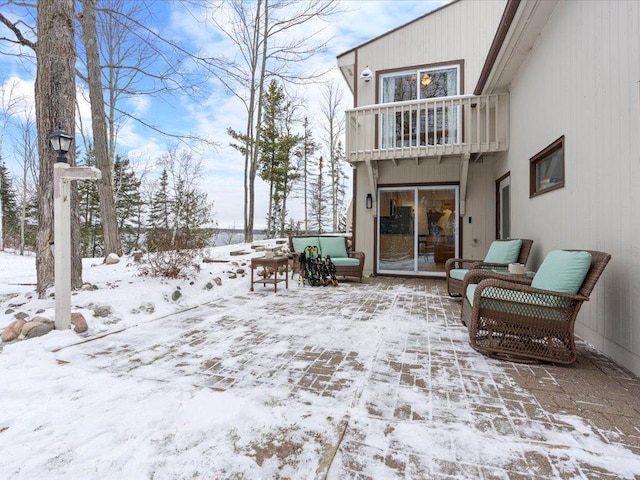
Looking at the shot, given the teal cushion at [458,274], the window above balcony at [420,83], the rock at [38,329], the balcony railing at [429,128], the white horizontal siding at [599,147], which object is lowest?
the rock at [38,329]

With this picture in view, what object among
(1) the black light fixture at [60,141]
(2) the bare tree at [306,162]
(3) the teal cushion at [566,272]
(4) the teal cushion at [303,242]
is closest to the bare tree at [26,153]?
(2) the bare tree at [306,162]

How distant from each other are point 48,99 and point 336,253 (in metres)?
4.96

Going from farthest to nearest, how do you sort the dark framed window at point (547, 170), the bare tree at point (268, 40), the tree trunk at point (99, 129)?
the bare tree at point (268, 40) < the tree trunk at point (99, 129) < the dark framed window at point (547, 170)

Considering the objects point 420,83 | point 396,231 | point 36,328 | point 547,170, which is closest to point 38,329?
point 36,328

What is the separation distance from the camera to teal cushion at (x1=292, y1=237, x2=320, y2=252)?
23.0 ft

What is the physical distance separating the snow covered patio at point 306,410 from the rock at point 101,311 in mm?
450

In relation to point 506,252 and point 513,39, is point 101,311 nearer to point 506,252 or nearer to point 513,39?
point 506,252

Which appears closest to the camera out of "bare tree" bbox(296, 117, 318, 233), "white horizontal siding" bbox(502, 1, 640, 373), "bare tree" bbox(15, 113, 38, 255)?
"white horizontal siding" bbox(502, 1, 640, 373)

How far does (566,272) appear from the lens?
2.57 meters

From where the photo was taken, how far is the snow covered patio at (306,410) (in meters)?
1.41

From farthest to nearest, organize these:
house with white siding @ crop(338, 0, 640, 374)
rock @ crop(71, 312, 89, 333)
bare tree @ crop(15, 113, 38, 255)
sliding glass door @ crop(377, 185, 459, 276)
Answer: bare tree @ crop(15, 113, 38, 255), sliding glass door @ crop(377, 185, 459, 276), rock @ crop(71, 312, 89, 333), house with white siding @ crop(338, 0, 640, 374)

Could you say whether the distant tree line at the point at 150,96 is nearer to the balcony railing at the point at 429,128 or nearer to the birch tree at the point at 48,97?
the birch tree at the point at 48,97

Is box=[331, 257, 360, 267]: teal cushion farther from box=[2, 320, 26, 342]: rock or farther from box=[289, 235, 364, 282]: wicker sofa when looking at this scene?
box=[2, 320, 26, 342]: rock

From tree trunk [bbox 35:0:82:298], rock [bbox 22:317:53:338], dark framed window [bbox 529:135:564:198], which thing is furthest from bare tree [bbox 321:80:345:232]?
rock [bbox 22:317:53:338]
